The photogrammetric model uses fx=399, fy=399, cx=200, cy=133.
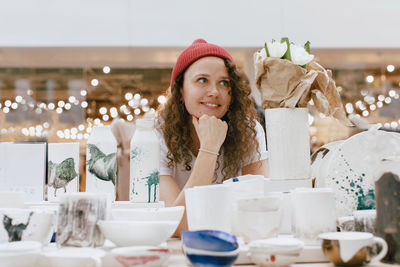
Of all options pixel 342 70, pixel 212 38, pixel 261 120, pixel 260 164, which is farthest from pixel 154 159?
pixel 342 70

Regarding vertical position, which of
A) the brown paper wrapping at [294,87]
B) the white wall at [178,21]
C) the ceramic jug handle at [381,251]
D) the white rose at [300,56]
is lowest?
the ceramic jug handle at [381,251]

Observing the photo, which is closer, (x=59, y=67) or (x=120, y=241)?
(x=120, y=241)

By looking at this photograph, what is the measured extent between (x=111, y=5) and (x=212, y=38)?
1296 millimetres

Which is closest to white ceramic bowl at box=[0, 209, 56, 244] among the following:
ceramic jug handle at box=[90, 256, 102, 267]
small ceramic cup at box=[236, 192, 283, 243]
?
ceramic jug handle at box=[90, 256, 102, 267]

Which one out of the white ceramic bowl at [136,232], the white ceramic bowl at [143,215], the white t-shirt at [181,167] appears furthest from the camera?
the white t-shirt at [181,167]

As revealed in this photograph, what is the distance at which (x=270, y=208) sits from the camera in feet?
2.97

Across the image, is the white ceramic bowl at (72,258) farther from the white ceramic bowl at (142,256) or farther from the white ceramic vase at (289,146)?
the white ceramic vase at (289,146)

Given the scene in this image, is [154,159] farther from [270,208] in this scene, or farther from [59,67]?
[59,67]

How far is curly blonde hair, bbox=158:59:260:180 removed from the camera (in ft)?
5.65

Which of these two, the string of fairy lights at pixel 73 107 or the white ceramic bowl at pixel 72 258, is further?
the string of fairy lights at pixel 73 107

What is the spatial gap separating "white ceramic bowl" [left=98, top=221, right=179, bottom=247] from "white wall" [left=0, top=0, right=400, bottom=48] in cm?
421

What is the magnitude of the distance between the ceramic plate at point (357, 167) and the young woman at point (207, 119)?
43cm

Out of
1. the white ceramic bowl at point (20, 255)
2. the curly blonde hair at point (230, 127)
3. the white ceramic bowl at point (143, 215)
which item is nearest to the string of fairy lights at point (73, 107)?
the curly blonde hair at point (230, 127)

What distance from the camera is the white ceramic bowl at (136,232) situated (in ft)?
2.81
